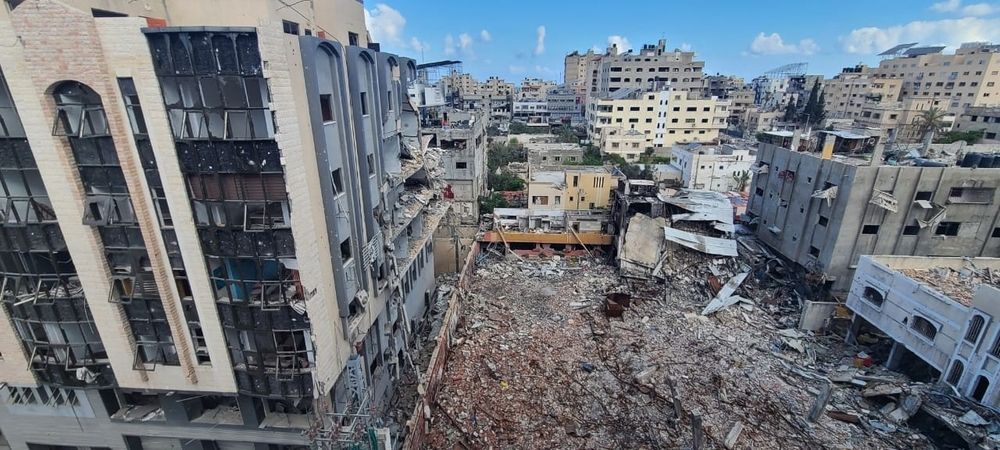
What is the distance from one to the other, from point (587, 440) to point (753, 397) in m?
6.38

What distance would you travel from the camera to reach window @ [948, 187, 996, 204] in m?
18.8

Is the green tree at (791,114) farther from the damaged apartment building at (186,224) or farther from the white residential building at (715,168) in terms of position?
the damaged apartment building at (186,224)

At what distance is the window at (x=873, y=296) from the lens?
1639 centimetres

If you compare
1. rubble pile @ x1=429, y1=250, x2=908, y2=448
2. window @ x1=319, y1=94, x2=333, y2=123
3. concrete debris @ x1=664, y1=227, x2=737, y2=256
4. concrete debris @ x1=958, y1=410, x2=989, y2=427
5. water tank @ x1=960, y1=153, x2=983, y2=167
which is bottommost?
rubble pile @ x1=429, y1=250, x2=908, y2=448

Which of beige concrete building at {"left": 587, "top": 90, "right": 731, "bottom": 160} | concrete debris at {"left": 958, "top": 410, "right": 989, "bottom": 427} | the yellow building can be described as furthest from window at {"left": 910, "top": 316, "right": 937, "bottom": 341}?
beige concrete building at {"left": 587, "top": 90, "right": 731, "bottom": 160}

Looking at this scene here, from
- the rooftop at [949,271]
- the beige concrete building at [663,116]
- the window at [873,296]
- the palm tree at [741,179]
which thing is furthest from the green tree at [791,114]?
the window at [873,296]

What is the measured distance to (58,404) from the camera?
447 inches

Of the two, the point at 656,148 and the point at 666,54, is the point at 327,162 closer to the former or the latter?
the point at 656,148

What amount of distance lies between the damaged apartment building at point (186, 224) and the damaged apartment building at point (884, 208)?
68.2ft

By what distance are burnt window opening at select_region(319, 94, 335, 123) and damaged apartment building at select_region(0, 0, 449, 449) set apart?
0.14 feet

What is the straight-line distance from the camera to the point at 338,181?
10594mm

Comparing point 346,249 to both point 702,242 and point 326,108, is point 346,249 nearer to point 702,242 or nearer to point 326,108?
point 326,108

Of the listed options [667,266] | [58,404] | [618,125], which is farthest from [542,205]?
[618,125]

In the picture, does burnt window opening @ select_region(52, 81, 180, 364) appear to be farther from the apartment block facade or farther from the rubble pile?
the apartment block facade
